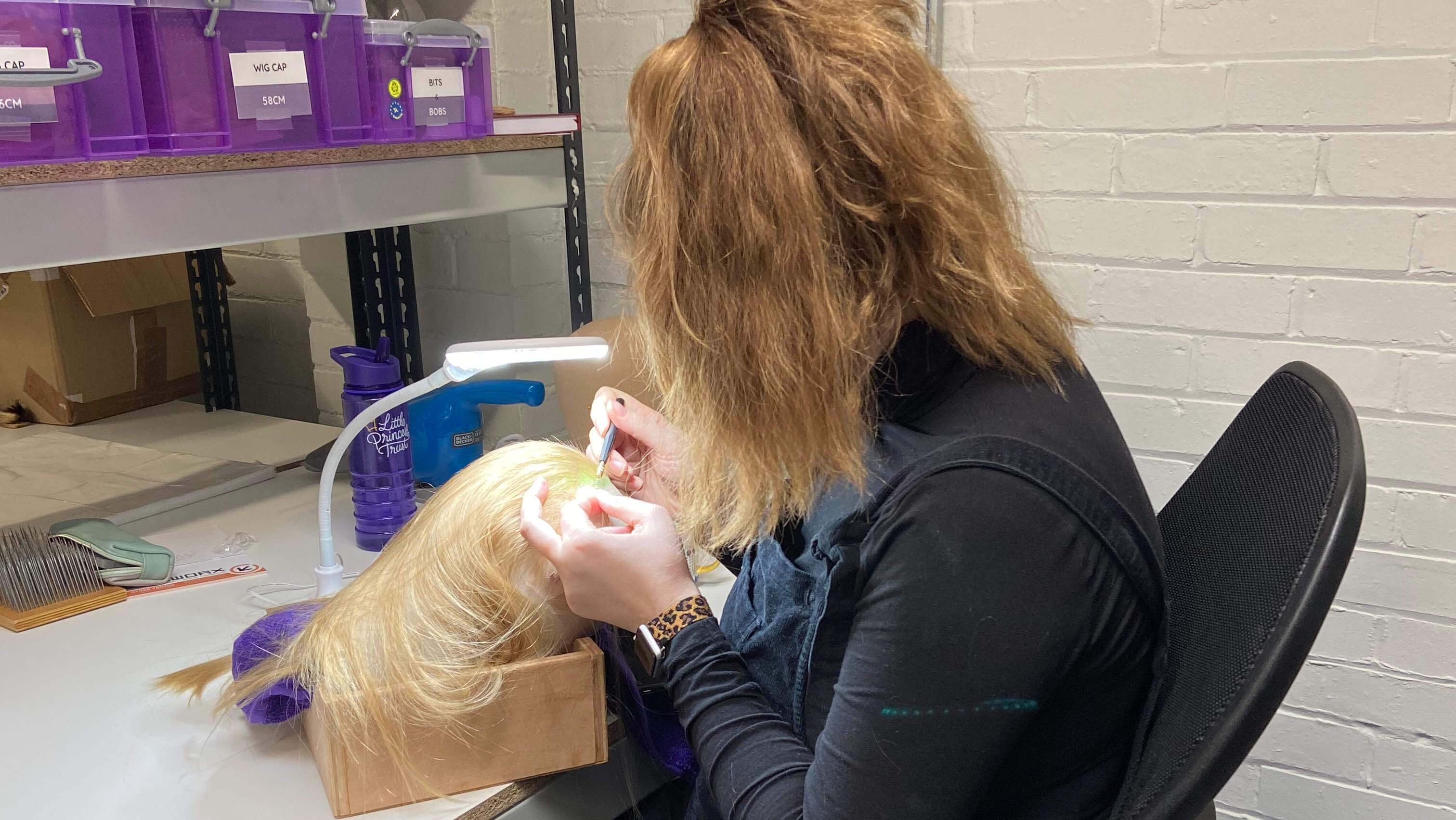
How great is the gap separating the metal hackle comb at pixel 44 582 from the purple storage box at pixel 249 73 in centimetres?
48

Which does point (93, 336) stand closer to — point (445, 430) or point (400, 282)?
point (400, 282)

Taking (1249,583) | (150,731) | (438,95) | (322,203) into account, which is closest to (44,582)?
(150,731)

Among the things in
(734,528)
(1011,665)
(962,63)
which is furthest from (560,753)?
(962,63)

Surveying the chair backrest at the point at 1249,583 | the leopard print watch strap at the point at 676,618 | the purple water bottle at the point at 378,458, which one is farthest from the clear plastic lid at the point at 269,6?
the chair backrest at the point at 1249,583

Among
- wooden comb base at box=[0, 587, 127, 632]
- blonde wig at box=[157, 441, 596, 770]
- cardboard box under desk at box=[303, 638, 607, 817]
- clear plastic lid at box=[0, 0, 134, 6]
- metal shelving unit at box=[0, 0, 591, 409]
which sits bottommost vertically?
wooden comb base at box=[0, 587, 127, 632]

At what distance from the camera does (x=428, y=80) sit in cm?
129

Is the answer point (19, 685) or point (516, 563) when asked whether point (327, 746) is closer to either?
point (516, 563)

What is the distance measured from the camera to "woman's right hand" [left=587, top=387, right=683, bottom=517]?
40.9 inches

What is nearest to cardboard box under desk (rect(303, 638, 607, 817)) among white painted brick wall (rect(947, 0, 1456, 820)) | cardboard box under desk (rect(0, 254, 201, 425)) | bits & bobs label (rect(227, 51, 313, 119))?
bits & bobs label (rect(227, 51, 313, 119))

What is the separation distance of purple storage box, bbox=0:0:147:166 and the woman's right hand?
1.72ft

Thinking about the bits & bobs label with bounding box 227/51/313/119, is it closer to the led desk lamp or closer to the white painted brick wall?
the led desk lamp

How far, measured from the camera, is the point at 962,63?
1.52 m

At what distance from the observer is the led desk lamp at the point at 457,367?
0.89 meters

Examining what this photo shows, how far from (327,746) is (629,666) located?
0.91ft
